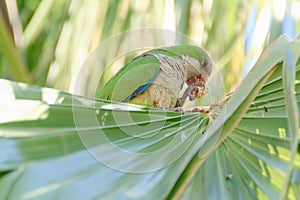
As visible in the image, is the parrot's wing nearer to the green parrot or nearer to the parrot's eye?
the green parrot

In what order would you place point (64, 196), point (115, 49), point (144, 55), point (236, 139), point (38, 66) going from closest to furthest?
point (64, 196) < point (236, 139) < point (38, 66) < point (115, 49) < point (144, 55)

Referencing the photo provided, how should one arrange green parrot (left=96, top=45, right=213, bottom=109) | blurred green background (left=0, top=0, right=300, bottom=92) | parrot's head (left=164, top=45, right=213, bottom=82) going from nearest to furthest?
blurred green background (left=0, top=0, right=300, bottom=92), green parrot (left=96, top=45, right=213, bottom=109), parrot's head (left=164, top=45, right=213, bottom=82)

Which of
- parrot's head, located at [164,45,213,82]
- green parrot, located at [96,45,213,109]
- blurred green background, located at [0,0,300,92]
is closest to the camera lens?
blurred green background, located at [0,0,300,92]

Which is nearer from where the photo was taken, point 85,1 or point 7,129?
point 7,129

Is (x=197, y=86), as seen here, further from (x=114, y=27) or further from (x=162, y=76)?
(x=114, y=27)

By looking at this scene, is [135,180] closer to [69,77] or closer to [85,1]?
[69,77]

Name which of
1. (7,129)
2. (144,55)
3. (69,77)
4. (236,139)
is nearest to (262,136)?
(236,139)

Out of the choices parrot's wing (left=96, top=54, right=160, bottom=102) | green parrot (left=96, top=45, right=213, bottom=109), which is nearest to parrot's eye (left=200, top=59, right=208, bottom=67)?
green parrot (left=96, top=45, right=213, bottom=109)
